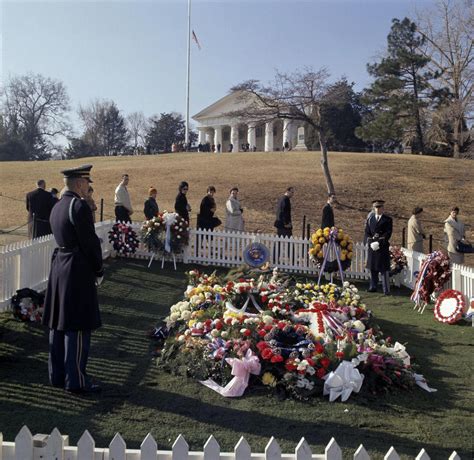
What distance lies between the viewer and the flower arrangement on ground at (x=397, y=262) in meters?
12.9

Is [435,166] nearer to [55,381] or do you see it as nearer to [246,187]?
[246,187]

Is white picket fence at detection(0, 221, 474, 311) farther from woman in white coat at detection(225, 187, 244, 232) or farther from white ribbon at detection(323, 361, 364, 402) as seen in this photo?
white ribbon at detection(323, 361, 364, 402)

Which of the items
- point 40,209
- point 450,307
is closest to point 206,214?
point 40,209

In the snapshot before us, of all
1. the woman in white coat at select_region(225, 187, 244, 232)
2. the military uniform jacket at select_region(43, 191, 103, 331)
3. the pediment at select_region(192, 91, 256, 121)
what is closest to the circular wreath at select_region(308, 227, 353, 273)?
the woman in white coat at select_region(225, 187, 244, 232)

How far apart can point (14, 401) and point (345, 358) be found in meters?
3.26

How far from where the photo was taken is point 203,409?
206 inches

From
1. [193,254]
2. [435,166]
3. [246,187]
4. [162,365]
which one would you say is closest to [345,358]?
[162,365]

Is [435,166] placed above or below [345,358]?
above

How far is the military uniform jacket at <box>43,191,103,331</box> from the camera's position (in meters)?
5.45

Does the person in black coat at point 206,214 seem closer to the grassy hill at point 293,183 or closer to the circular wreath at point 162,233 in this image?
the circular wreath at point 162,233

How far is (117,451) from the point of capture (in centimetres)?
316

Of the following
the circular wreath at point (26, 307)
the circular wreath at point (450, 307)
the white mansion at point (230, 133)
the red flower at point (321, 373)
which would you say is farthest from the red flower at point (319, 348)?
the white mansion at point (230, 133)

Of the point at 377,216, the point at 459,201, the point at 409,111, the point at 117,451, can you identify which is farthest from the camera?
the point at 409,111

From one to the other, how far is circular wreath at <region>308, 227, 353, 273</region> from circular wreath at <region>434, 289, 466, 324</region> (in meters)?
2.78
